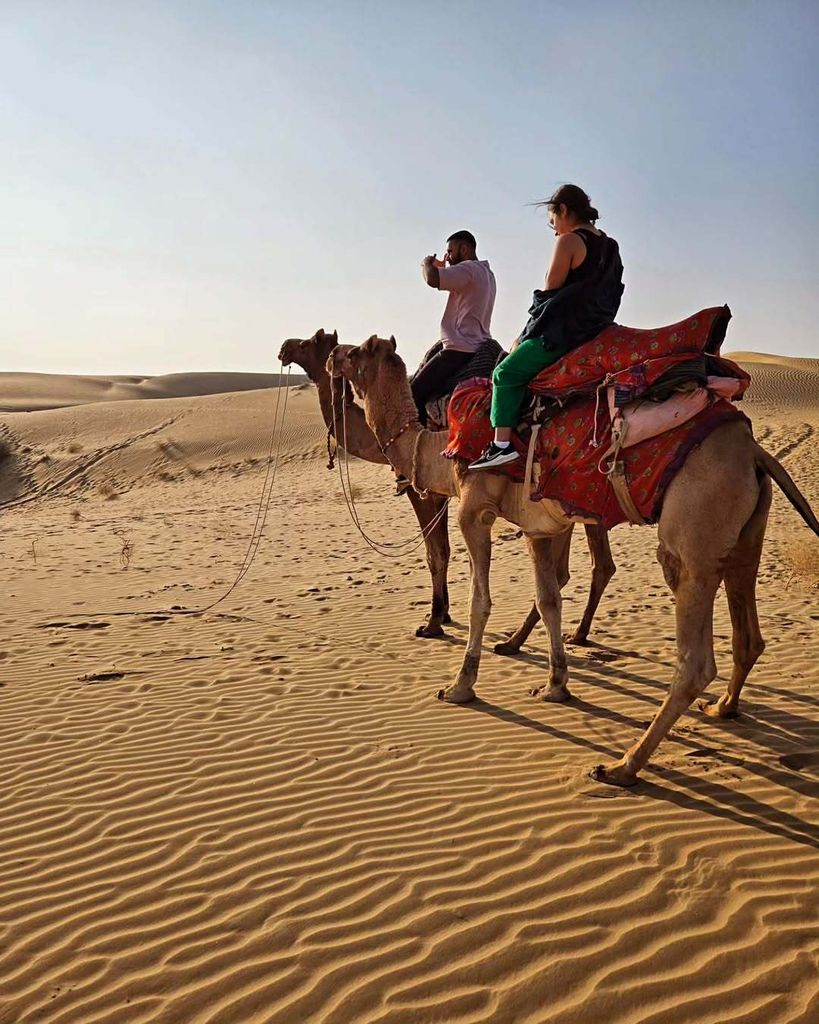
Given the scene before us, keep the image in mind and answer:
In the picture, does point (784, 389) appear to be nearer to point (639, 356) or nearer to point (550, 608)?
point (550, 608)

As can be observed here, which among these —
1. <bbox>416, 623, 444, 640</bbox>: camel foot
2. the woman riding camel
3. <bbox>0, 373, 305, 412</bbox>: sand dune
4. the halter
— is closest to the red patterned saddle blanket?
the woman riding camel

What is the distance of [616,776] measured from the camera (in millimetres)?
5105


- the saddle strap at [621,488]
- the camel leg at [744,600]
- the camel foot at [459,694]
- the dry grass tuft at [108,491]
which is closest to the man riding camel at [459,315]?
the camel foot at [459,694]

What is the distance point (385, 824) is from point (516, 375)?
9.81ft

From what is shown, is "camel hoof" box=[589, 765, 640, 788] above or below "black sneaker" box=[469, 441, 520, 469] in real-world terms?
below

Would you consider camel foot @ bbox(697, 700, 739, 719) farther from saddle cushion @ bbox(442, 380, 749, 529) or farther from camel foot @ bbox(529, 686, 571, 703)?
saddle cushion @ bbox(442, 380, 749, 529)

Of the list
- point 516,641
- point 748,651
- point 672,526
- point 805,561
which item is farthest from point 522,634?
point 805,561

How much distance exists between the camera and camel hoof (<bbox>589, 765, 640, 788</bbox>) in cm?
507

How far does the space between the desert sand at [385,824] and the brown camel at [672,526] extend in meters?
0.41

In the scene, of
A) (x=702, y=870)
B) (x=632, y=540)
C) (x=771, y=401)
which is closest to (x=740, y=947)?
(x=702, y=870)

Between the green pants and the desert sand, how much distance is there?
2.28 m

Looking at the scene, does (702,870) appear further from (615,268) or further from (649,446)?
(615,268)

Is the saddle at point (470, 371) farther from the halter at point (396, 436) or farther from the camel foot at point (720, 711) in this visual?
Answer: the camel foot at point (720, 711)

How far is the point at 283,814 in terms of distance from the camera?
4.96 meters
